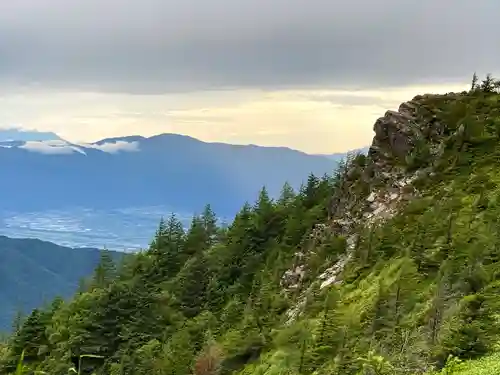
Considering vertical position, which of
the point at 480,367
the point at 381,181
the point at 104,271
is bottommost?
the point at 104,271

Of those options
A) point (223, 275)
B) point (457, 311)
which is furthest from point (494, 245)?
point (223, 275)

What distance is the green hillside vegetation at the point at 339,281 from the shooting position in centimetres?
2736

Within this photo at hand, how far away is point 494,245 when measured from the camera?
31531 mm

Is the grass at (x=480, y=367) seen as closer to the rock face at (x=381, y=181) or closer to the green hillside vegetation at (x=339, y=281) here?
the green hillside vegetation at (x=339, y=281)

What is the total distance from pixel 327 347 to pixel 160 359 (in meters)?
25.1

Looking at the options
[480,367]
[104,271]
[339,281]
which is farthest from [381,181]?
[104,271]

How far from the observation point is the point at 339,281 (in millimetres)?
45938

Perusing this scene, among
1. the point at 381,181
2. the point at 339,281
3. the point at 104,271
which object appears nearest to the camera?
the point at 339,281

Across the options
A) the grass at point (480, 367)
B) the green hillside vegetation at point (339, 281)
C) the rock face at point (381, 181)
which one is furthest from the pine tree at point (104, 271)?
the grass at point (480, 367)

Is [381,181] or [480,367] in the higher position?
[381,181]

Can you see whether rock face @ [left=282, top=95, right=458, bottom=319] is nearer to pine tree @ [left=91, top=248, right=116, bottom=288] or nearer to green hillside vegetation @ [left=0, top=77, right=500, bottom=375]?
green hillside vegetation @ [left=0, top=77, right=500, bottom=375]

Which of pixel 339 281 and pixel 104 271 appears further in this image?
pixel 104 271

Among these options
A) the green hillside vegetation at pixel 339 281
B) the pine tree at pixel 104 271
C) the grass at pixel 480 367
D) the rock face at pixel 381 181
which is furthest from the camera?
the pine tree at pixel 104 271

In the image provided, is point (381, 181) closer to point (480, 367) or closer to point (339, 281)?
point (339, 281)
